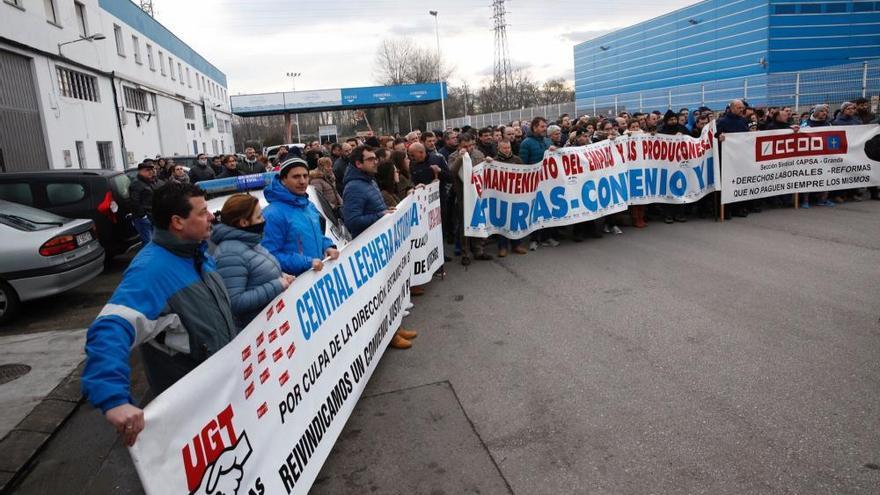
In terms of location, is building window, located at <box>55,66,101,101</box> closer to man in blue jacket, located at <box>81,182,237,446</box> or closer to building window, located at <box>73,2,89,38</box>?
building window, located at <box>73,2,89,38</box>

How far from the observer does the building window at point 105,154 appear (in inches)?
913

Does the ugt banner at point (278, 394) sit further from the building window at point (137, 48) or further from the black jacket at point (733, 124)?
the building window at point (137, 48)

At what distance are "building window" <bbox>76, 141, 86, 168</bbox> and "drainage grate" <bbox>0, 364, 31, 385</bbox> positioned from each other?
17.2 m

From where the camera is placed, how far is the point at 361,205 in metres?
6.06

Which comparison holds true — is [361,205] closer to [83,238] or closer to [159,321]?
[159,321]

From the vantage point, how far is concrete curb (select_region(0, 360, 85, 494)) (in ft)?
13.1

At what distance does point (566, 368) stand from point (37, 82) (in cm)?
1951

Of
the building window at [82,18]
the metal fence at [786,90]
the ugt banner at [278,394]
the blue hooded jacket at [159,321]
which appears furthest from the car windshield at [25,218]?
the metal fence at [786,90]

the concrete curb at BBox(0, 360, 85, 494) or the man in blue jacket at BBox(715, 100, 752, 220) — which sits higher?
the man in blue jacket at BBox(715, 100, 752, 220)

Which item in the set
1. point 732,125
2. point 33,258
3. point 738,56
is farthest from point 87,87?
point 738,56

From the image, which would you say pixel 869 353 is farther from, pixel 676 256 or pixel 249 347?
pixel 249 347

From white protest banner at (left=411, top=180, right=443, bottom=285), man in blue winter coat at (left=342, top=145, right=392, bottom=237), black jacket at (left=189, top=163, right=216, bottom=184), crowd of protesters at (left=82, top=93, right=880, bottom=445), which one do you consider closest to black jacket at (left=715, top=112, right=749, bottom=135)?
crowd of protesters at (left=82, top=93, right=880, bottom=445)

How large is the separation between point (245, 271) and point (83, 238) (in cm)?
620

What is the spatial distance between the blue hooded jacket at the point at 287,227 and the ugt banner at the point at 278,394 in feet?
1.14
